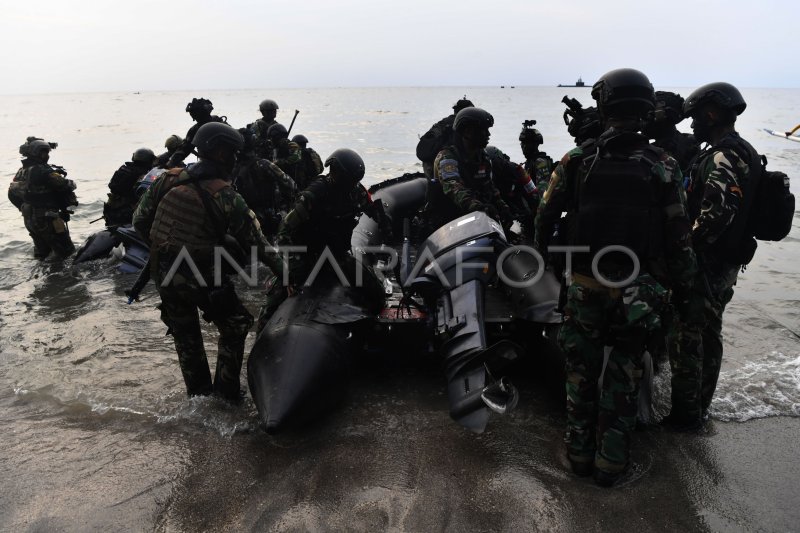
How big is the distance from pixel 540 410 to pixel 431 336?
0.85m

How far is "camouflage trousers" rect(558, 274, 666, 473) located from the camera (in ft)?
8.25

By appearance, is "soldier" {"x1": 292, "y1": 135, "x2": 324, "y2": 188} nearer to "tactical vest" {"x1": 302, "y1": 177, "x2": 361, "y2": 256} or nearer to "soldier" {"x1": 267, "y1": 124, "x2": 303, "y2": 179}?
"soldier" {"x1": 267, "y1": 124, "x2": 303, "y2": 179}

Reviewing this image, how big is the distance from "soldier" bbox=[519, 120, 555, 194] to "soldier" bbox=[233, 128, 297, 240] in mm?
2714

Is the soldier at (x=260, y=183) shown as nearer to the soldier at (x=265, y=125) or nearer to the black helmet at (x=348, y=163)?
the soldier at (x=265, y=125)

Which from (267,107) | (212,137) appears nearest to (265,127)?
(267,107)

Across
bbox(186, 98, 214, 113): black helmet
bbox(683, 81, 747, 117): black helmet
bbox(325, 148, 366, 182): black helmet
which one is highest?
bbox(186, 98, 214, 113): black helmet

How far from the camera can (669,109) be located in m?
4.13

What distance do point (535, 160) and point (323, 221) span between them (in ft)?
8.42

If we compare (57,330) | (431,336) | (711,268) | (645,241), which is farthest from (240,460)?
(57,330)

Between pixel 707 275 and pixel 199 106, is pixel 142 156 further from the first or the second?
pixel 707 275

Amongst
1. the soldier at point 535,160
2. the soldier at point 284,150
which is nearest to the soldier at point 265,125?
the soldier at point 284,150

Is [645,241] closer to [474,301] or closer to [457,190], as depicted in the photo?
[474,301]

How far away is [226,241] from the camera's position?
3363mm

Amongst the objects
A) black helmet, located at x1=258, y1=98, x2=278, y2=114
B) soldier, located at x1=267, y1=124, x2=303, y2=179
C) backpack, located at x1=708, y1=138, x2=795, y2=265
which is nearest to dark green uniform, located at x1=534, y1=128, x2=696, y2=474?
backpack, located at x1=708, y1=138, x2=795, y2=265
